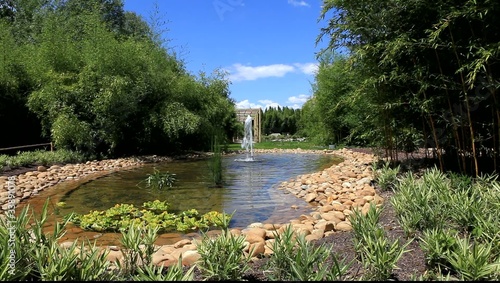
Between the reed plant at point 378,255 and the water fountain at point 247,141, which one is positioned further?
the water fountain at point 247,141

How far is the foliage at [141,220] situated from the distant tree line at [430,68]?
2.66 m

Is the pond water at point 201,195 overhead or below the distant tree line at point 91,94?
below

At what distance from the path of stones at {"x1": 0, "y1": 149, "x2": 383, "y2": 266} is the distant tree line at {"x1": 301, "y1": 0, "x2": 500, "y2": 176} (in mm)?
1073

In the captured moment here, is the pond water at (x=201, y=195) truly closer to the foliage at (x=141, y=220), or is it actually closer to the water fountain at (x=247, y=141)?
the foliage at (x=141, y=220)

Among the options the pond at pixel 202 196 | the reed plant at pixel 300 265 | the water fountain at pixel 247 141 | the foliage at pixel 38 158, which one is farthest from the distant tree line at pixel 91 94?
the reed plant at pixel 300 265

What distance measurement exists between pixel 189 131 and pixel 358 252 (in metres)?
8.57

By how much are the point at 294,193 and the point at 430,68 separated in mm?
2372

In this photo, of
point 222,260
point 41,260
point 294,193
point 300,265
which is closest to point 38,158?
point 294,193

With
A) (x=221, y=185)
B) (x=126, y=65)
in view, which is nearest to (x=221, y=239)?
(x=221, y=185)

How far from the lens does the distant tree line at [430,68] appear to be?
376 cm

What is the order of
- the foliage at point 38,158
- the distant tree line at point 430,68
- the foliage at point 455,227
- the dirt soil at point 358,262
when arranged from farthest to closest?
the foliage at point 38,158 → the distant tree line at point 430,68 → the dirt soil at point 358,262 → the foliage at point 455,227

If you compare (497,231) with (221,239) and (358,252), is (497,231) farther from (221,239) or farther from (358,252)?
(221,239)

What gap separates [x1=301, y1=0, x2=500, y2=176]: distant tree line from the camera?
12.3 ft

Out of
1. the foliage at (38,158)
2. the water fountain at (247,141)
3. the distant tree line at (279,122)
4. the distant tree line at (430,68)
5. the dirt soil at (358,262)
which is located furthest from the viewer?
the distant tree line at (279,122)
